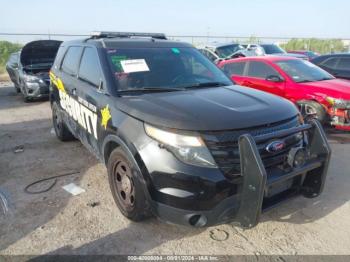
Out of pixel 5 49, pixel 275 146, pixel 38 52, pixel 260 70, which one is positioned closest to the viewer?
pixel 275 146

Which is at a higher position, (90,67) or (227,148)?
(90,67)

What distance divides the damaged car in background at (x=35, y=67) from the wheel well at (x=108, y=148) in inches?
302

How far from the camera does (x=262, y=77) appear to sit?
7379 millimetres

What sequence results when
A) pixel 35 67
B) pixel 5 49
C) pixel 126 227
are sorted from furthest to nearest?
pixel 5 49 → pixel 35 67 → pixel 126 227

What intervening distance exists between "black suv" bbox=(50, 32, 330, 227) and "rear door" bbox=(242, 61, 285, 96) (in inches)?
127

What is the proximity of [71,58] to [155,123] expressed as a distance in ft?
9.22

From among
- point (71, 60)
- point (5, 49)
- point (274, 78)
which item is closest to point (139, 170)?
point (71, 60)

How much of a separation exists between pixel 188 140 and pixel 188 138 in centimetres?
2

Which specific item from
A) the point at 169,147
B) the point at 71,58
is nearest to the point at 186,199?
the point at 169,147

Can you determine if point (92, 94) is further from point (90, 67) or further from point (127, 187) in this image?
point (127, 187)

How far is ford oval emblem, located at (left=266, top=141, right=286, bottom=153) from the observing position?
284cm

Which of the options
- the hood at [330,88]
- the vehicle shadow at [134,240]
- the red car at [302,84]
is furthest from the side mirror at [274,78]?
the vehicle shadow at [134,240]

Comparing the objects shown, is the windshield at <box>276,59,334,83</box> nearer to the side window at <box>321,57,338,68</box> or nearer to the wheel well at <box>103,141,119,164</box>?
the side window at <box>321,57,338,68</box>

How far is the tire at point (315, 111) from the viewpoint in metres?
6.28
